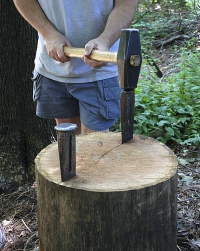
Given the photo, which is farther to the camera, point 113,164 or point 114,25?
point 114,25

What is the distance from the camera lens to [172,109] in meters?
4.33

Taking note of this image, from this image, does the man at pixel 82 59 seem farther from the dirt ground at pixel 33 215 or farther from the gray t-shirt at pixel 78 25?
the dirt ground at pixel 33 215

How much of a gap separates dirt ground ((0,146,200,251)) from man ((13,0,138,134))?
850mm

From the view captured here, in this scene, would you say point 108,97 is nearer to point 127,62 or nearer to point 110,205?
point 127,62

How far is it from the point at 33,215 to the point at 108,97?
1172 millimetres

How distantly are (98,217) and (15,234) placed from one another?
122cm

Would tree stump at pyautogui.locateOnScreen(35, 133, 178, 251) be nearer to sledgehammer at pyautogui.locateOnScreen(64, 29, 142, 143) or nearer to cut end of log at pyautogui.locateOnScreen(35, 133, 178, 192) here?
cut end of log at pyautogui.locateOnScreen(35, 133, 178, 192)

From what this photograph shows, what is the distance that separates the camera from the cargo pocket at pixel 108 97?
2.25m

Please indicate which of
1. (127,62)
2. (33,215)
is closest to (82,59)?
(127,62)

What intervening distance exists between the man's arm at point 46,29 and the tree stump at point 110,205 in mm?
650

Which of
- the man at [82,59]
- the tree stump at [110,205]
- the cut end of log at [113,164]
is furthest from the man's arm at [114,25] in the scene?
the tree stump at [110,205]

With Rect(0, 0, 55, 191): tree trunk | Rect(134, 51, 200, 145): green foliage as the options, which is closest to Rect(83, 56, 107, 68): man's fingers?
Rect(0, 0, 55, 191): tree trunk

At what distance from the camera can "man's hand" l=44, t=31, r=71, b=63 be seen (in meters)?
2.11

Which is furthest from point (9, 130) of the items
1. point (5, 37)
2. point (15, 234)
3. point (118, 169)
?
point (118, 169)
